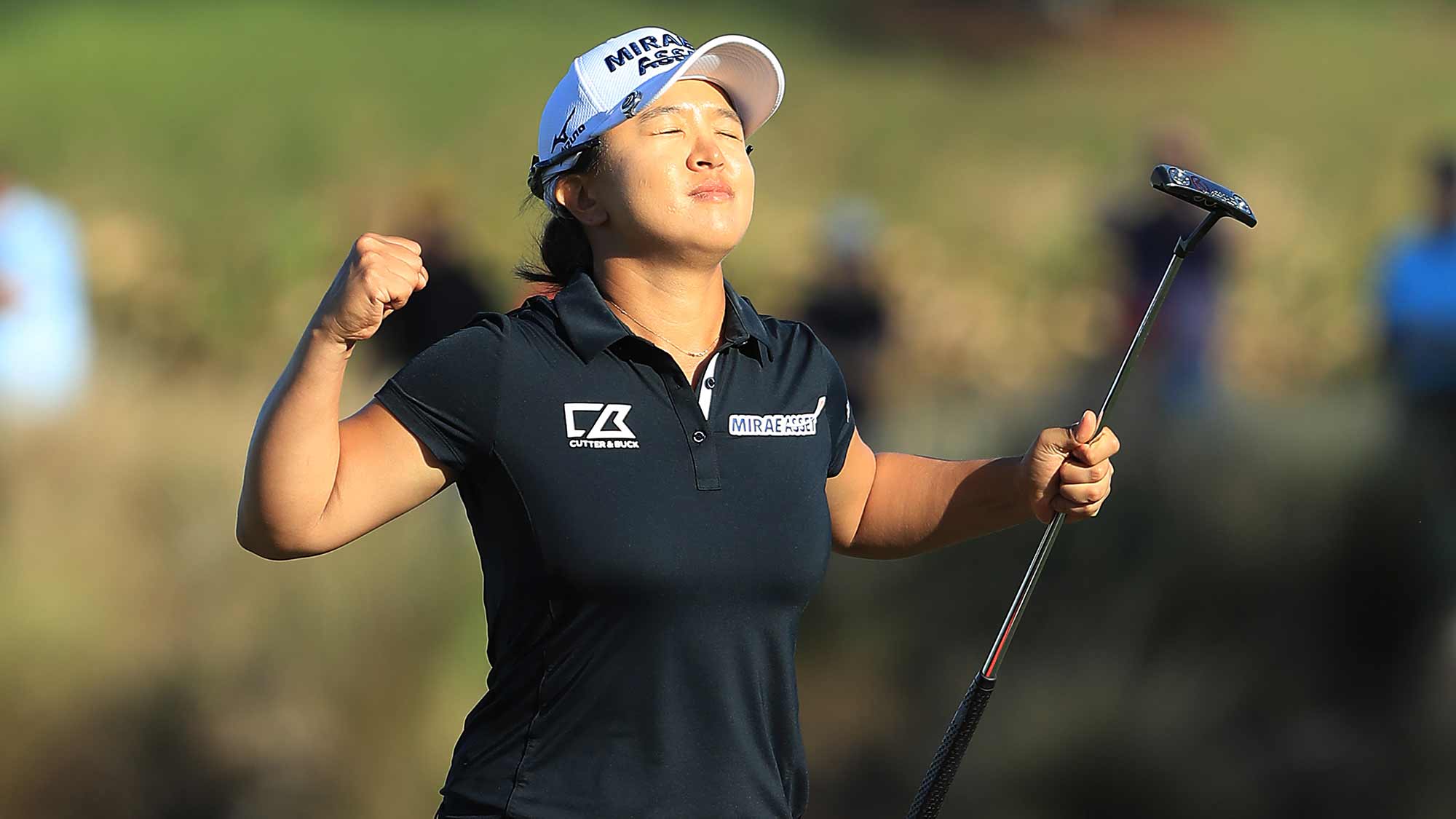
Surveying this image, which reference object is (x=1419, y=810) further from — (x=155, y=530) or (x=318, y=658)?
(x=155, y=530)

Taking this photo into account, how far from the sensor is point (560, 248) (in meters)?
2.92

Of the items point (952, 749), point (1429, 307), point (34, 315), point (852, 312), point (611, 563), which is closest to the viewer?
point (611, 563)

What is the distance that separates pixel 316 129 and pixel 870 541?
11.8 meters

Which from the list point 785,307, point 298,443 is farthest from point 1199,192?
point 785,307

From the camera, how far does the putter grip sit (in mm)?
2957

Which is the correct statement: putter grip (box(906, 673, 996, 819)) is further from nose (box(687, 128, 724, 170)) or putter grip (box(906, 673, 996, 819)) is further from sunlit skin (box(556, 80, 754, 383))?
nose (box(687, 128, 724, 170))

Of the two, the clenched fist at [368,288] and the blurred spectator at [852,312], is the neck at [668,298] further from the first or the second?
the blurred spectator at [852,312]

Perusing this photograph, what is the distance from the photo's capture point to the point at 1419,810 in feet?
19.3

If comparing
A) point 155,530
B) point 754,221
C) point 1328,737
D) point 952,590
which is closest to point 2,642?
point 155,530

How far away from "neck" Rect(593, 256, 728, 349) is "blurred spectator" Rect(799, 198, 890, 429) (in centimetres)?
524

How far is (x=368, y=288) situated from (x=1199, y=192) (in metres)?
1.20

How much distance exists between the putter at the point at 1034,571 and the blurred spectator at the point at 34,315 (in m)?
6.26

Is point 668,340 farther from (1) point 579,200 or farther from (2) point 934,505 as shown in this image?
(2) point 934,505

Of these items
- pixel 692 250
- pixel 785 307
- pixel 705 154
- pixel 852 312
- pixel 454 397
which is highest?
pixel 705 154
